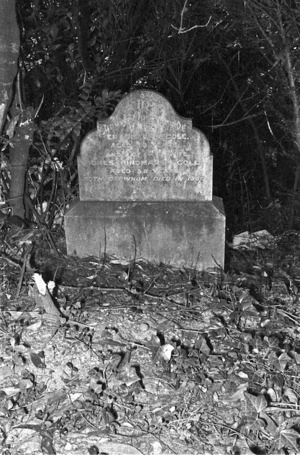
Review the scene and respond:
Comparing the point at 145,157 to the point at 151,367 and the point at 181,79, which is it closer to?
the point at 151,367

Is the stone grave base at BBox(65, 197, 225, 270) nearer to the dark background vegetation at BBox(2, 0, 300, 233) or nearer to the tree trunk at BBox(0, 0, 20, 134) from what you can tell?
the dark background vegetation at BBox(2, 0, 300, 233)

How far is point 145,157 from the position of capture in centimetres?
452

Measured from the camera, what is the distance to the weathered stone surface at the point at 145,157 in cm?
441

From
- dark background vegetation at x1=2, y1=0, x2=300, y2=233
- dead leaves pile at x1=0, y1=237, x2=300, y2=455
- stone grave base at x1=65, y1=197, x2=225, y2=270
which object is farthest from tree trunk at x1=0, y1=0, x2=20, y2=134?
dead leaves pile at x1=0, y1=237, x2=300, y2=455

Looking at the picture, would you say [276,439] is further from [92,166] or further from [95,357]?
[92,166]

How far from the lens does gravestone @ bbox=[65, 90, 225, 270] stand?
444 centimetres

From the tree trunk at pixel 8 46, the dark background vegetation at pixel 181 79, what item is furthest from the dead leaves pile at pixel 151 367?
the dark background vegetation at pixel 181 79

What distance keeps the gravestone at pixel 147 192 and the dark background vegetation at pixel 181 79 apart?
561 mm

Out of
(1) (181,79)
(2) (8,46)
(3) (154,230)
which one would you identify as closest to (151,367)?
(3) (154,230)

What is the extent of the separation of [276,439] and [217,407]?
327 mm

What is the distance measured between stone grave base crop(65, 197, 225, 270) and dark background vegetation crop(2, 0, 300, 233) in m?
0.86

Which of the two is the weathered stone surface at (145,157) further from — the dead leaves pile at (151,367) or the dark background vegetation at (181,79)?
the dead leaves pile at (151,367)

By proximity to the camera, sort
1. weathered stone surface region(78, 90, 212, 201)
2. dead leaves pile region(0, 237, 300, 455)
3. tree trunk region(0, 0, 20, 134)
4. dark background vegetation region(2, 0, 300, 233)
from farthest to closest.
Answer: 1. dark background vegetation region(2, 0, 300, 233)
2. weathered stone surface region(78, 90, 212, 201)
3. tree trunk region(0, 0, 20, 134)
4. dead leaves pile region(0, 237, 300, 455)

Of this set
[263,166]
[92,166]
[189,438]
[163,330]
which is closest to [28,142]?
[92,166]
